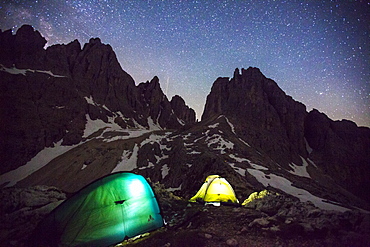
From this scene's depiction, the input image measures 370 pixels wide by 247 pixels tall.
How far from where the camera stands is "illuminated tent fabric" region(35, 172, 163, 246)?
6797mm

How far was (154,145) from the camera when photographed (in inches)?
2594

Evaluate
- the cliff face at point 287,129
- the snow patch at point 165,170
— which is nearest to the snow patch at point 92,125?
the snow patch at point 165,170

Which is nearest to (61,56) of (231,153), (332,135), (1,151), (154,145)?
(1,151)

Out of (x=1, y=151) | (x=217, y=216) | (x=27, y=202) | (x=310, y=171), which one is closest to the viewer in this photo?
(x=217, y=216)

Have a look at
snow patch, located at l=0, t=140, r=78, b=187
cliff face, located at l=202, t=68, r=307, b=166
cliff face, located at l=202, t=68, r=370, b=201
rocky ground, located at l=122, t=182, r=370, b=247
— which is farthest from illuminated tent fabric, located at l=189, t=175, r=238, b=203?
cliff face, located at l=202, t=68, r=307, b=166

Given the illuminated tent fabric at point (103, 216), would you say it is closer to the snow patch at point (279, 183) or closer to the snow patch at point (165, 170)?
the snow patch at point (279, 183)

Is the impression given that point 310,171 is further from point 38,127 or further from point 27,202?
point 38,127

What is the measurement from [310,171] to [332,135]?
108 ft

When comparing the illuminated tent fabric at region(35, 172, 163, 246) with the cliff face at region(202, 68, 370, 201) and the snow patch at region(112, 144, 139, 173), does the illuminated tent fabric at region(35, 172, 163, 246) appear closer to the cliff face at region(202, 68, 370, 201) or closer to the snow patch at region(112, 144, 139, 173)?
the snow patch at region(112, 144, 139, 173)

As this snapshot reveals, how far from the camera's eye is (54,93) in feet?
294

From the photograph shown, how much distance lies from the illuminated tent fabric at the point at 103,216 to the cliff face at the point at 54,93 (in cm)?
7886

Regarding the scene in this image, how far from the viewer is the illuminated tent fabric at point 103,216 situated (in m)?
6.80

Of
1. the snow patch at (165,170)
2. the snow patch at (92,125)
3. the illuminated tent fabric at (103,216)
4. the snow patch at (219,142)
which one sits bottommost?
the snow patch at (165,170)

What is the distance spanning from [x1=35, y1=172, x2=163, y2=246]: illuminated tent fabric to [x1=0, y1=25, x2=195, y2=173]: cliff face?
259 ft
